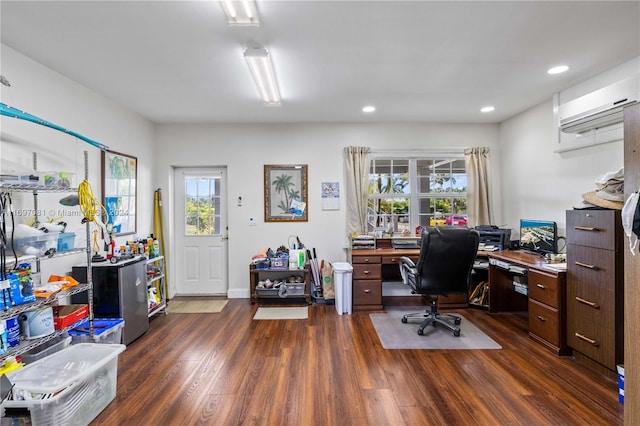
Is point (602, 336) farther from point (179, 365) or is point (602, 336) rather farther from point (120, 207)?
point (120, 207)

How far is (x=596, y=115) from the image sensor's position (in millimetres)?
2684

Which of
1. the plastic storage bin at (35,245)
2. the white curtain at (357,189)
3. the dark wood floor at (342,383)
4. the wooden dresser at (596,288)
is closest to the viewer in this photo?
the dark wood floor at (342,383)

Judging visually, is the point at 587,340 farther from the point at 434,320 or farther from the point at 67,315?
the point at 67,315

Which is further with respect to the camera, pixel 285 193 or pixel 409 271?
pixel 285 193

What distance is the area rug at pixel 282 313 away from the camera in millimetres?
3607

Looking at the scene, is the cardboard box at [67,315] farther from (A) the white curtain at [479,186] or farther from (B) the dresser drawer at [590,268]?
(A) the white curtain at [479,186]

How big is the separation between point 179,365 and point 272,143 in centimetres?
306

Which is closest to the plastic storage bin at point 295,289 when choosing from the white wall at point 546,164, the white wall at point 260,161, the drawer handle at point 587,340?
the white wall at point 260,161

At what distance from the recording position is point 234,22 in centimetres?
190

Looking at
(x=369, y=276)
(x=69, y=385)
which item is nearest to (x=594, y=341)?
(x=369, y=276)

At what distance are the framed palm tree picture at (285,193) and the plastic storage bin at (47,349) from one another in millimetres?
2575

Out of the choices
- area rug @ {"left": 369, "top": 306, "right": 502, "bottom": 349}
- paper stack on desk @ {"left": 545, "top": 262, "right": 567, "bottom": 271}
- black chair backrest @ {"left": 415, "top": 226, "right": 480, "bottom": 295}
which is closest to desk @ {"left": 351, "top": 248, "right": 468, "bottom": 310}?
area rug @ {"left": 369, "top": 306, "right": 502, "bottom": 349}

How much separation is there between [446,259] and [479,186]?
201 centimetres

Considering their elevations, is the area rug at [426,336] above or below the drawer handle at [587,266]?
below
